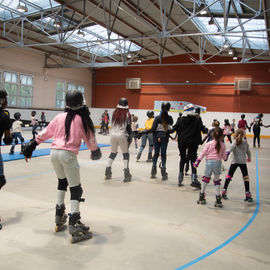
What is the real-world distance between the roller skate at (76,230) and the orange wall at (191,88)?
18758mm

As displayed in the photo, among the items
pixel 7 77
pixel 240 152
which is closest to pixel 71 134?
pixel 240 152

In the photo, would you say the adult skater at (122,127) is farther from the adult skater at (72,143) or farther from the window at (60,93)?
the window at (60,93)

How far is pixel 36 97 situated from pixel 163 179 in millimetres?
15751

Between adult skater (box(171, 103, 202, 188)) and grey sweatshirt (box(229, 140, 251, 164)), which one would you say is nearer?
grey sweatshirt (box(229, 140, 251, 164))

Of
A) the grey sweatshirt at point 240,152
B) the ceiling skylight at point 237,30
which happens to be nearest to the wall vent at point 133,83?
the ceiling skylight at point 237,30

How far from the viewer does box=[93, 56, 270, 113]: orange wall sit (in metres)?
19.2

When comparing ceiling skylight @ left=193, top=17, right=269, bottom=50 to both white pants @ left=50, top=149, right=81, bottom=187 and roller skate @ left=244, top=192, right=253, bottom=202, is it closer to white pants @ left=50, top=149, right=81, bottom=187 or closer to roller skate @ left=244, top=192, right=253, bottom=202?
roller skate @ left=244, top=192, right=253, bottom=202

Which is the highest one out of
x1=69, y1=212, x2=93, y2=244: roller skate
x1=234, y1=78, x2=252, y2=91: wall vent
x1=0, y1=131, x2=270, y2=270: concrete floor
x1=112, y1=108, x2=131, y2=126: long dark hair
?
x1=234, y1=78, x2=252, y2=91: wall vent

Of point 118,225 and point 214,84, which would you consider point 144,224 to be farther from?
point 214,84

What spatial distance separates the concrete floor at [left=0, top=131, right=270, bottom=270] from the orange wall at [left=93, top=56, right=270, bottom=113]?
51.2ft

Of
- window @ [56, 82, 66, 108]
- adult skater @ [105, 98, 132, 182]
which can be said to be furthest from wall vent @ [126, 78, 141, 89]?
Answer: adult skater @ [105, 98, 132, 182]

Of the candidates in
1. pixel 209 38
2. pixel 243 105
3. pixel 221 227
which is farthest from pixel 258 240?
pixel 243 105

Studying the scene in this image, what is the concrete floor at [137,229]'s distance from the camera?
237 cm

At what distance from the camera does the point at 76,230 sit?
2.69 metres
